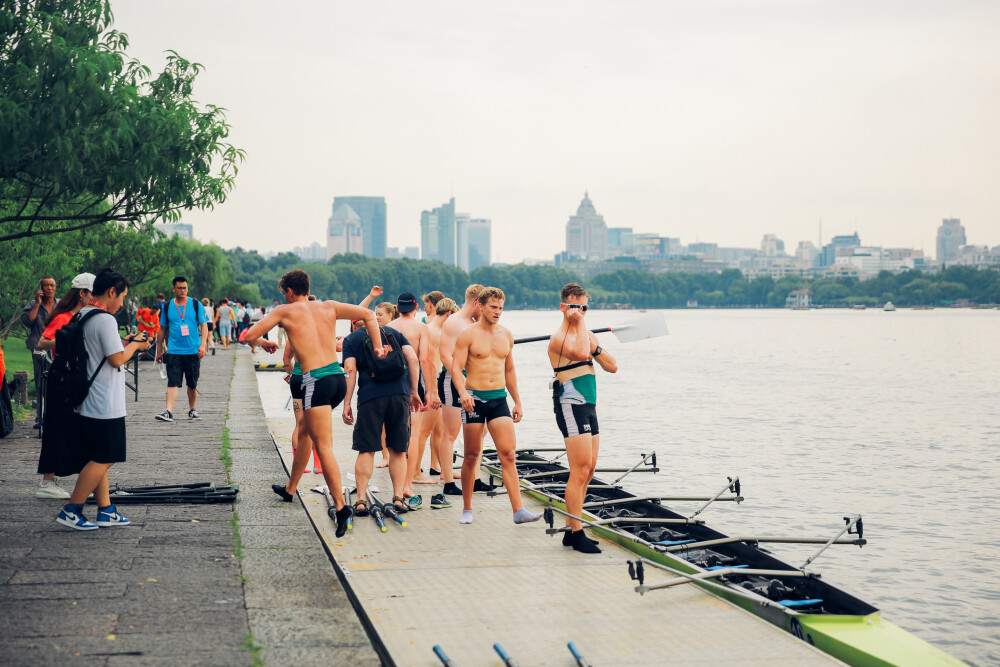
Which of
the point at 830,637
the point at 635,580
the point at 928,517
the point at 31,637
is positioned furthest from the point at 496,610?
the point at 928,517

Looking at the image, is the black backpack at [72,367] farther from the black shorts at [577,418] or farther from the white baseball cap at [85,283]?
the black shorts at [577,418]

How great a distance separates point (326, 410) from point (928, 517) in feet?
31.7

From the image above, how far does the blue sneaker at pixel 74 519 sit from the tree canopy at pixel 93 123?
266 inches

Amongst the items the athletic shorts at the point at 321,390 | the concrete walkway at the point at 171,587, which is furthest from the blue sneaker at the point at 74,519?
the athletic shorts at the point at 321,390

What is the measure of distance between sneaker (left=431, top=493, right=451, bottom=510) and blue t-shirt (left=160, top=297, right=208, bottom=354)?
6525mm

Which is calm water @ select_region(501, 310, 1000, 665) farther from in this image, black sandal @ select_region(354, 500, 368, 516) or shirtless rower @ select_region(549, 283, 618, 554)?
black sandal @ select_region(354, 500, 368, 516)

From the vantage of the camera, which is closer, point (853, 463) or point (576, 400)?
point (576, 400)

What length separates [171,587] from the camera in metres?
5.86

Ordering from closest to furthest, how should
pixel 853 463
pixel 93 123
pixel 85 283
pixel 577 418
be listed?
pixel 577 418 → pixel 85 283 → pixel 93 123 → pixel 853 463

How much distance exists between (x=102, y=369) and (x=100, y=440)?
0.53m

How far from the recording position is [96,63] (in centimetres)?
1290

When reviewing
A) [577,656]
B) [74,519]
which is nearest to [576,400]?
[577,656]

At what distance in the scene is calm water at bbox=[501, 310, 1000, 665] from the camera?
32.4 feet

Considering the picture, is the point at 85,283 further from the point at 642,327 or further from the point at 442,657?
the point at 642,327
